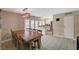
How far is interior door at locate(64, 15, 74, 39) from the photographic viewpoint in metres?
2.10

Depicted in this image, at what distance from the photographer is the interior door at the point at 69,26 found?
210 cm

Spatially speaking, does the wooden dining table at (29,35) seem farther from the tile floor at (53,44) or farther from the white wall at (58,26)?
the white wall at (58,26)

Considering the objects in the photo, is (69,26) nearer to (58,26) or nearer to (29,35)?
(58,26)

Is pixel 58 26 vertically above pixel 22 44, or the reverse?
pixel 58 26

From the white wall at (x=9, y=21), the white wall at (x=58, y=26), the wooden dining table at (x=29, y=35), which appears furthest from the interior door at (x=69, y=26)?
the white wall at (x=9, y=21)

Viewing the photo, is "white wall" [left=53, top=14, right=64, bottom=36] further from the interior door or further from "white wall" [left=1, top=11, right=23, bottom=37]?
"white wall" [left=1, top=11, right=23, bottom=37]

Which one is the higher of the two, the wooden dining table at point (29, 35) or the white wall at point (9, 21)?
the white wall at point (9, 21)

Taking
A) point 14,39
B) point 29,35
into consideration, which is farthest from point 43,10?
point 14,39

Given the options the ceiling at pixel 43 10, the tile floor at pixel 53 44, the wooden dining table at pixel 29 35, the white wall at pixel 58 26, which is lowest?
the tile floor at pixel 53 44

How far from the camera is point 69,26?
2.12 m

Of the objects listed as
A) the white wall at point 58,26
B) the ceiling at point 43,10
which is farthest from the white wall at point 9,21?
the white wall at point 58,26

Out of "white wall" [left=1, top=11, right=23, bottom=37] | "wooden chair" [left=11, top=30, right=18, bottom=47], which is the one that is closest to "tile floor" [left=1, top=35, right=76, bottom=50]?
"wooden chair" [left=11, top=30, right=18, bottom=47]
